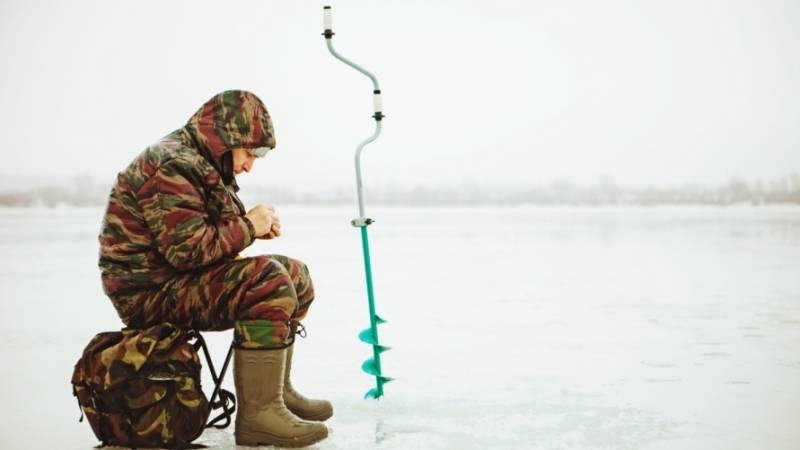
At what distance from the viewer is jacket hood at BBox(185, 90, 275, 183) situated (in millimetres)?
2547

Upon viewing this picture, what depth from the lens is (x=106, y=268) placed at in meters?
2.50

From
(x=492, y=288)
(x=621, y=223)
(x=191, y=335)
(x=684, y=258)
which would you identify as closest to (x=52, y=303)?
(x=492, y=288)

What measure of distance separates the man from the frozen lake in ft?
0.70

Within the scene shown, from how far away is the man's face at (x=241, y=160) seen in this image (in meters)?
2.64

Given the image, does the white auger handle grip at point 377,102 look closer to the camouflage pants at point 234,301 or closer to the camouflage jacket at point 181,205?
the camouflage jacket at point 181,205

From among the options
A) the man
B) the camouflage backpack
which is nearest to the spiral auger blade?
the man

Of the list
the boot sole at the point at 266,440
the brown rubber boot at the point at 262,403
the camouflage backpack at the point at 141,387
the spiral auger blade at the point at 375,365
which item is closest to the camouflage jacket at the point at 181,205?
the camouflage backpack at the point at 141,387

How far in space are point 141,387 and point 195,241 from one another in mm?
453

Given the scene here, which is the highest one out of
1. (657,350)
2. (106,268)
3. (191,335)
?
(106,268)

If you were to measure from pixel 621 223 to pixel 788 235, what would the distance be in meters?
3.82

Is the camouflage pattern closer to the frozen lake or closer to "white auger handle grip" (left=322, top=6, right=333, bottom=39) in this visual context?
the frozen lake

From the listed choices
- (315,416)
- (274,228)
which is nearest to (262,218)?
(274,228)

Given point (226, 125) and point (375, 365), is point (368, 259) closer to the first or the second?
point (375, 365)

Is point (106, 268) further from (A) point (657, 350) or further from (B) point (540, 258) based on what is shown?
(B) point (540, 258)
